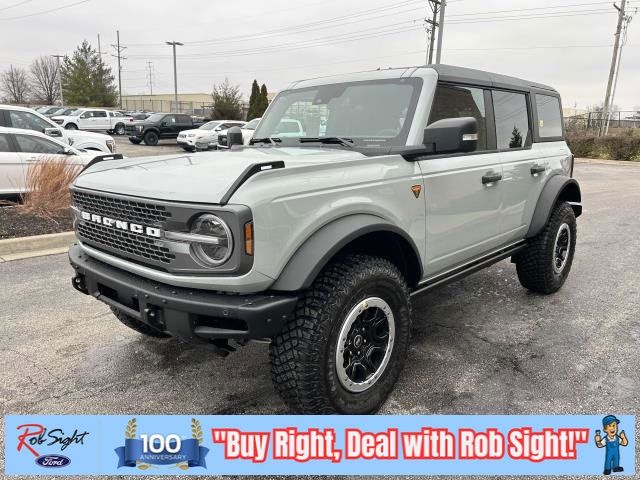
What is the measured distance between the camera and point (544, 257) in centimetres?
455

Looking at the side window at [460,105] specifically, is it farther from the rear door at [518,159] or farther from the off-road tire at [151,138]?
the off-road tire at [151,138]

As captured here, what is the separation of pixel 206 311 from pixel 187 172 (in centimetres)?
73

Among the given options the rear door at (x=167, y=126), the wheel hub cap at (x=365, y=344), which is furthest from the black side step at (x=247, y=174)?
the rear door at (x=167, y=126)

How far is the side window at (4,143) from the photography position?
8.66 m

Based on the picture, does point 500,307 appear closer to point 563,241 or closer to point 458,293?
point 458,293

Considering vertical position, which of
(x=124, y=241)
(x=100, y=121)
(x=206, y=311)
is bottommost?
(x=206, y=311)

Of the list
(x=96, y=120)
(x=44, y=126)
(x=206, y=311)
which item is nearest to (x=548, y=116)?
(x=206, y=311)

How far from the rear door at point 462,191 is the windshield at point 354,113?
208 millimetres

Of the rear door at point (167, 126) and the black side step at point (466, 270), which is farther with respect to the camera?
the rear door at point (167, 126)

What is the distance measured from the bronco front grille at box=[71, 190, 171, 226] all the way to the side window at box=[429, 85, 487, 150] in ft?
5.87

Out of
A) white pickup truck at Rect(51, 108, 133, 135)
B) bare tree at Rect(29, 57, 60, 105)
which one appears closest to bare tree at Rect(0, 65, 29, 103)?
bare tree at Rect(29, 57, 60, 105)

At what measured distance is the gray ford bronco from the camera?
7.59ft

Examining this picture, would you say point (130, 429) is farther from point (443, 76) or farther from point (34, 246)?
point (34, 246)

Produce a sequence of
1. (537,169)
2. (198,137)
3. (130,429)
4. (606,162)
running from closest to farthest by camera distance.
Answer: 1. (130,429)
2. (537,169)
3. (606,162)
4. (198,137)
